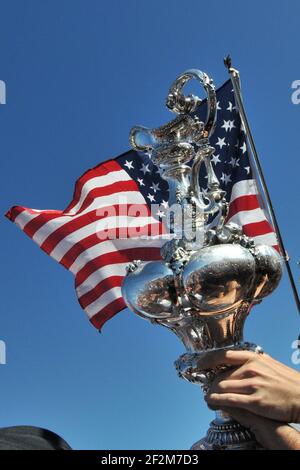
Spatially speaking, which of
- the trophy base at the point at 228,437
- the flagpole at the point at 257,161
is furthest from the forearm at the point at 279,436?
the flagpole at the point at 257,161

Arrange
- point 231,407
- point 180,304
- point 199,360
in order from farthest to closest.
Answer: point 180,304
point 199,360
point 231,407

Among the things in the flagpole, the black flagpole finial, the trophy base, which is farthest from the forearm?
the black flagpole finial

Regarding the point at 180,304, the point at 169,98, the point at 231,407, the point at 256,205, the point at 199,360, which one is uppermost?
the point at 256,205

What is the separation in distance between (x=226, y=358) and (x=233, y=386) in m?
0.10

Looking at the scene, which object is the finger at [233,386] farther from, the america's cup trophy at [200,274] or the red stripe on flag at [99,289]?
the red stripe on flag at [99,289]

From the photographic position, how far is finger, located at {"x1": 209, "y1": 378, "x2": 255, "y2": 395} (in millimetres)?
1622

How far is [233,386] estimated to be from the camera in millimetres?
1647

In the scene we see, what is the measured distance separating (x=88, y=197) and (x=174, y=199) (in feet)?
17.6

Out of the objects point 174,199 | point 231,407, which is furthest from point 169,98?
point 231,407

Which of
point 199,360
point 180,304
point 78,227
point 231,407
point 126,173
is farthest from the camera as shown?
point 126,173

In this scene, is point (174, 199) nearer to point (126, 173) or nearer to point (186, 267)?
point (186, 267)

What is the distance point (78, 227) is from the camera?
7270 mm

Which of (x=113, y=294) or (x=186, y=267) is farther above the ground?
(x=113, y=294)

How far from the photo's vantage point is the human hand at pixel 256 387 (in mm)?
1593
